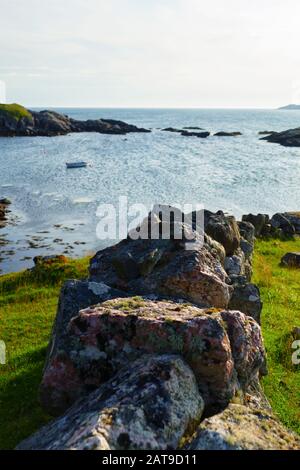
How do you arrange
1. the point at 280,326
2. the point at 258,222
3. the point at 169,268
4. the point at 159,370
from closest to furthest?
the point at 159,370 < the point at 169,268 < the point at 280,326 < the point at 258,222

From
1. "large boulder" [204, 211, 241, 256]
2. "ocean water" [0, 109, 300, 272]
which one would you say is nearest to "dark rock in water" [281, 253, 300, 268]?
"large boulder" [204, 211, 241, 256]

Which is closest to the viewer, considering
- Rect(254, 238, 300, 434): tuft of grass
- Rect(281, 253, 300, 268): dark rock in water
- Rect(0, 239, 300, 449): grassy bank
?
Rect(0, 239, 300, 449): grassy bank

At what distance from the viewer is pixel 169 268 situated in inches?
612

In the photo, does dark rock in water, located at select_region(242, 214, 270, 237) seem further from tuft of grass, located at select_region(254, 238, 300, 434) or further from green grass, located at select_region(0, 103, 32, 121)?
green grass, located at select_region(0, 103, 32, 121)

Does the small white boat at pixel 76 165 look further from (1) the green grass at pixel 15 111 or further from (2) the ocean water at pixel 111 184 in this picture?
(1) the green grass at pixel 15 111

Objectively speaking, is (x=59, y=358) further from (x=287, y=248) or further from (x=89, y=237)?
(x=89, y=237)

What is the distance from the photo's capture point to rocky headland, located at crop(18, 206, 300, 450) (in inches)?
328

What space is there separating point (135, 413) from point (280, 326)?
1587 cm

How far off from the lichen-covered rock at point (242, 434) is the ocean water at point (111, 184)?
38143 millimetres

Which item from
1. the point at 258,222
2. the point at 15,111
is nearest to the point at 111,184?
the point at 258,222

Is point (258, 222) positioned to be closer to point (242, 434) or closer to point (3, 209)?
point (3, 209)

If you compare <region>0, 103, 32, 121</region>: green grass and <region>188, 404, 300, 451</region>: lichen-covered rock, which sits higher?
<region>0, 103, 32, 121</region>: green grass

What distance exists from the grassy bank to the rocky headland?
105 inches

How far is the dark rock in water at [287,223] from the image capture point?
2060 inches
